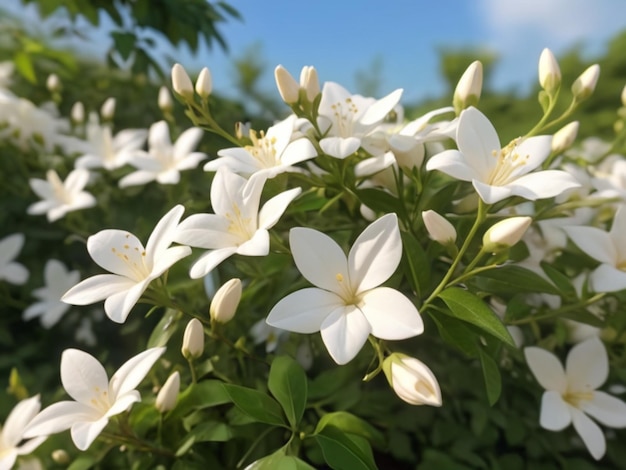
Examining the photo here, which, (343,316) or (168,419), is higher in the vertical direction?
(343,316)

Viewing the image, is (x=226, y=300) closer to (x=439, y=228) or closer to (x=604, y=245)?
(x=439, y=228)

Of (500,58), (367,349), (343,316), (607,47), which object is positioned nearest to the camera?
(343,316)

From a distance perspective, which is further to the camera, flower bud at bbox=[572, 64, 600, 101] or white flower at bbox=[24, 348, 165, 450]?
flower bud at bbox=[572, 64, 600, 101]

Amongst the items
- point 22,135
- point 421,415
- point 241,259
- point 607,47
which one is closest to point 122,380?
point 241,259

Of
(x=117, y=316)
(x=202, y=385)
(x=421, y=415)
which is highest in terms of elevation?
(x=117, y=316)

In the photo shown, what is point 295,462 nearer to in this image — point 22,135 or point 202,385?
point 202,385

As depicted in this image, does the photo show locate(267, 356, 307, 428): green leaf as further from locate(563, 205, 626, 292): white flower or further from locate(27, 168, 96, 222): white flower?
locate(27, 168, 96, 222): white flower

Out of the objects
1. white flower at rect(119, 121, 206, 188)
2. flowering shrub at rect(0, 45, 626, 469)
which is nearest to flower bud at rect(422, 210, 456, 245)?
flowering shrub at rect(0, 45, 626, 469)

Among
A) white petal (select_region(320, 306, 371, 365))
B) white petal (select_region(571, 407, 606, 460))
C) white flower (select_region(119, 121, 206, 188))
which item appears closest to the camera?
white petal (select_region(320, 306, 371, 365))
